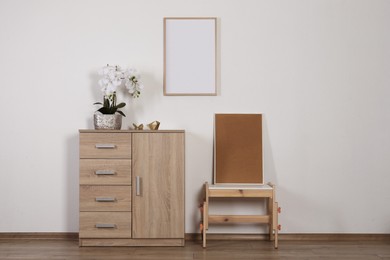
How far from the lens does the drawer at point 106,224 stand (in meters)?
3.36

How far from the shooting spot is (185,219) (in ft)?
12.1

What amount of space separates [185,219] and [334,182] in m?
1.31

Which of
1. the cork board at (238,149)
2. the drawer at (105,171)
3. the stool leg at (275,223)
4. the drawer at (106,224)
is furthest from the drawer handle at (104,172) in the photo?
the stool leg at (275,223)

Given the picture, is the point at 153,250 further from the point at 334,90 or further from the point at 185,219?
the point at 334,90

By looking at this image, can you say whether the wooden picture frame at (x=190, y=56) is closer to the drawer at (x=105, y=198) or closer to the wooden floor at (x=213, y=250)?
the drawer at (x=105, y=198)

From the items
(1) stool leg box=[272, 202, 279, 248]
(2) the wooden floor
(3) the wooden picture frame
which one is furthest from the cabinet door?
(1) stool leg box=[272, 202, 279, 248]

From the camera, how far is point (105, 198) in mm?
3355

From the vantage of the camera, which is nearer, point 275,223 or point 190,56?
point 275,223

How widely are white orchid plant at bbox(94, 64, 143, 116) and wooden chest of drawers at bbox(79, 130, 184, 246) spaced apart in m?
0.26

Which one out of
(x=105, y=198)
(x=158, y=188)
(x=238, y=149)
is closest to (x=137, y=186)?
(x=158, y=188)

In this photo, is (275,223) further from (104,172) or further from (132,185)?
(104,172)

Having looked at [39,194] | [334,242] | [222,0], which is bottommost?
[334,242]

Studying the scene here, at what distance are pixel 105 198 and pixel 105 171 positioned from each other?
0.68 feet

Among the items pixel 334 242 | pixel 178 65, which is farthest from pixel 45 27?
pixel 334 242
